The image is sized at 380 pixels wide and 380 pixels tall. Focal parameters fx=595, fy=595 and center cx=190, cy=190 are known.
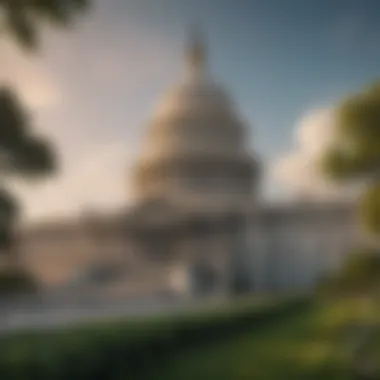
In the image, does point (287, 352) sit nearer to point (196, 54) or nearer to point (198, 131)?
point (198, 131)

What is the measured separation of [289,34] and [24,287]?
1499 millimetres

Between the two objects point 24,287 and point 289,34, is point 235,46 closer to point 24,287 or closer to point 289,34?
point 289,34

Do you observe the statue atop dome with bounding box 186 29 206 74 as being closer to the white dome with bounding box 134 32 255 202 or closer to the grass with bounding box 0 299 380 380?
the white dome with bounding box 134 32 255 202

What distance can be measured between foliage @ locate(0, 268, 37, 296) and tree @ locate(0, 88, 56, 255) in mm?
102

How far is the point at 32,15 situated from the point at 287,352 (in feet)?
5.53

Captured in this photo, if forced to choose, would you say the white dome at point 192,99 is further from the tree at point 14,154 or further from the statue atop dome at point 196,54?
the tree at point 14,154

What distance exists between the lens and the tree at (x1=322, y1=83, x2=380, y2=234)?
7.50ft

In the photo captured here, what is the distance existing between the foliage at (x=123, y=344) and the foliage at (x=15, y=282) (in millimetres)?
175

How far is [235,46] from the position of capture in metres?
2.47

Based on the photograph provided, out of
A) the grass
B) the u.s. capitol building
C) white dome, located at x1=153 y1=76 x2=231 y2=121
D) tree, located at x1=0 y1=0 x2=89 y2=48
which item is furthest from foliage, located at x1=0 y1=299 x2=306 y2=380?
tree, located at x1=0 y1=0 x2=89 y2=48

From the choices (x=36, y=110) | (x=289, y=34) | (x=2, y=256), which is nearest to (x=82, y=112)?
(x=36, y=110)

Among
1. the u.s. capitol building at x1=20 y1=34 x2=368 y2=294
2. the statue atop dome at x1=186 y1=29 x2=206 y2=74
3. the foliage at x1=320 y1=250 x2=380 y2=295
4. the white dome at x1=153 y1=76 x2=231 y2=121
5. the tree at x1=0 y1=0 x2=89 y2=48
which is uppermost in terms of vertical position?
the tree at x1=0 y1=0 x2=89 y2=48

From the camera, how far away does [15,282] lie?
233 cm

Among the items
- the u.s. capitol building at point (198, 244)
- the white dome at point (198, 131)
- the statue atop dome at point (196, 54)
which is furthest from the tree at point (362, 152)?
the statue atop dome at point (196, 54)
